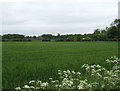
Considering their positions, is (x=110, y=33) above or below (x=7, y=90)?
above

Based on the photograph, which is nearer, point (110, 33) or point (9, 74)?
point (9, 74)

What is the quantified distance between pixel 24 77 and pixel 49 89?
149 cm

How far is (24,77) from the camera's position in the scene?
14.0ft

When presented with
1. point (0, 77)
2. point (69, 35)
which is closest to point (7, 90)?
point (0, 77)

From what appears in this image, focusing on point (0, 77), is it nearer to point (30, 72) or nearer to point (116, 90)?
point (30, 72)

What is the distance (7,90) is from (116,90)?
2.77 metres

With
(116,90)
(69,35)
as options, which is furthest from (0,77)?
(69,35)

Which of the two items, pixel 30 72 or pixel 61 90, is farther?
pixel 30 72

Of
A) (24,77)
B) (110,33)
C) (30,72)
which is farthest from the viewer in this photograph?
(110,33)

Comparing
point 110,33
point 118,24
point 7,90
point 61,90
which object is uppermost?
point 118,24

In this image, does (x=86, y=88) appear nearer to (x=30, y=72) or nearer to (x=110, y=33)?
(x=30, y=72)

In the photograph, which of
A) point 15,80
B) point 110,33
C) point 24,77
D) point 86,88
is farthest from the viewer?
point 110,33

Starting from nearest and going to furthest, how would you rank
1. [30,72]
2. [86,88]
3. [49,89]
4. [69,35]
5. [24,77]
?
[86,88] < [49,89] < [24,77] < [30,72] < [69,35]

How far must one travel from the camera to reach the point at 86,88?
2.67 meters
